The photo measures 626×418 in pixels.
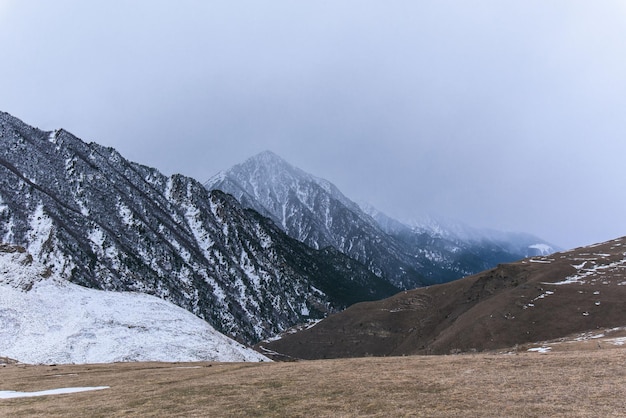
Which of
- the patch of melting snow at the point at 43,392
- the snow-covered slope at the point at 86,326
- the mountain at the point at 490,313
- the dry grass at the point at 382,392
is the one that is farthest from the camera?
the mountain at the point at 490,313

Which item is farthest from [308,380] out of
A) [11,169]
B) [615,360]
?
[11,169]

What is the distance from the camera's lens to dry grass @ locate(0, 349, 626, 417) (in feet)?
66.3

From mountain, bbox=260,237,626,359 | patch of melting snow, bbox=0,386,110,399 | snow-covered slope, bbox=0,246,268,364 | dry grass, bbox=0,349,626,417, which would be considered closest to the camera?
dry grass, bbox=0,349,626,417

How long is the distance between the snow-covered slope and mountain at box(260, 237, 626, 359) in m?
58.0

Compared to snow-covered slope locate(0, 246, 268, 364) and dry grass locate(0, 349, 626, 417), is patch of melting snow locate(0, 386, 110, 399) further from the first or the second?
snow-covered slope locate(0, 246, 268, 364)

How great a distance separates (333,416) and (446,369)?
14543 mm

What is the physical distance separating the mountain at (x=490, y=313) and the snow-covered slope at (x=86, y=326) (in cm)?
5804

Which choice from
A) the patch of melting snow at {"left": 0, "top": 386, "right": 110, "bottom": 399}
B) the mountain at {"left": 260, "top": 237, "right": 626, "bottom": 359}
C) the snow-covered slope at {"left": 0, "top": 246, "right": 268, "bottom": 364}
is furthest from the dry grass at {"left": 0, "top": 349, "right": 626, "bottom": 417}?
the mountain at {"left": 260, "top": 237, "right": 626, "bottom": 359}

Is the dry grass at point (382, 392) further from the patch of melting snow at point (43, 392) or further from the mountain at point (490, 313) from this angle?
the mountain at point (490, 313)

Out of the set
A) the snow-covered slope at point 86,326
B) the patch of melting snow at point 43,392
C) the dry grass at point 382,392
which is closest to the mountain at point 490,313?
the snow-covered slope at point 86,326

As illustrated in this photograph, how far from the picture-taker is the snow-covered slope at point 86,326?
7012cm

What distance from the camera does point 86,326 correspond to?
2992 inches

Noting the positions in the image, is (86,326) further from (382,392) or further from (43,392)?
(382,392)

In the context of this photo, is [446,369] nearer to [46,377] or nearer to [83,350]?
[46,377]
